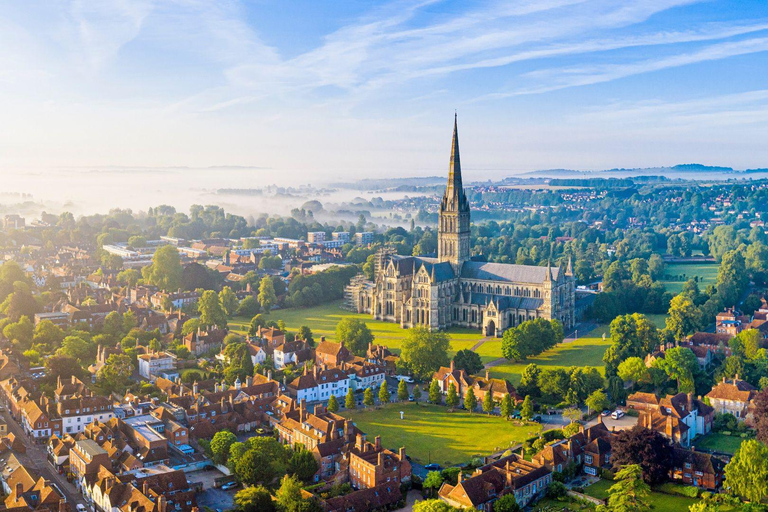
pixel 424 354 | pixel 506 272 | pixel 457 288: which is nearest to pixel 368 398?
pixel 424 354

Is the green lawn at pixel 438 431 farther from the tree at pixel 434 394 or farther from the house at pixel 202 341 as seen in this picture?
the house at pixel 202 341

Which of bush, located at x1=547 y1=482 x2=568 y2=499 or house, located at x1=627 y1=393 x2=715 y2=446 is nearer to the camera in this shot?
bush, located at x1=547 y1=482 x2=568 y2=499

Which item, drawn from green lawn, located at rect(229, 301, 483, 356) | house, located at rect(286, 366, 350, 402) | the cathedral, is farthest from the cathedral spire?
house, located at rect(286, 366, 350, 402)

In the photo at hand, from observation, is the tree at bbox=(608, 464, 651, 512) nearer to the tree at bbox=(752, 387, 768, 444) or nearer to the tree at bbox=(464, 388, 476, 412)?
the tree at bbox=(752, 387, 768, 444)

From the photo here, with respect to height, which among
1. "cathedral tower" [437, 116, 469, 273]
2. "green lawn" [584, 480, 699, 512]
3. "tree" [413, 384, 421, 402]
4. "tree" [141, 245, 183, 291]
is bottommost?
"green lawn" [584, 480, 699, 512]

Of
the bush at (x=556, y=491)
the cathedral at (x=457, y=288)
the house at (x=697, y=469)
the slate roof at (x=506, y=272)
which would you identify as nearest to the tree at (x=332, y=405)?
the bush at (x=556, y=491)

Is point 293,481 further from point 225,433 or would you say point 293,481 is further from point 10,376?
point 10,376
